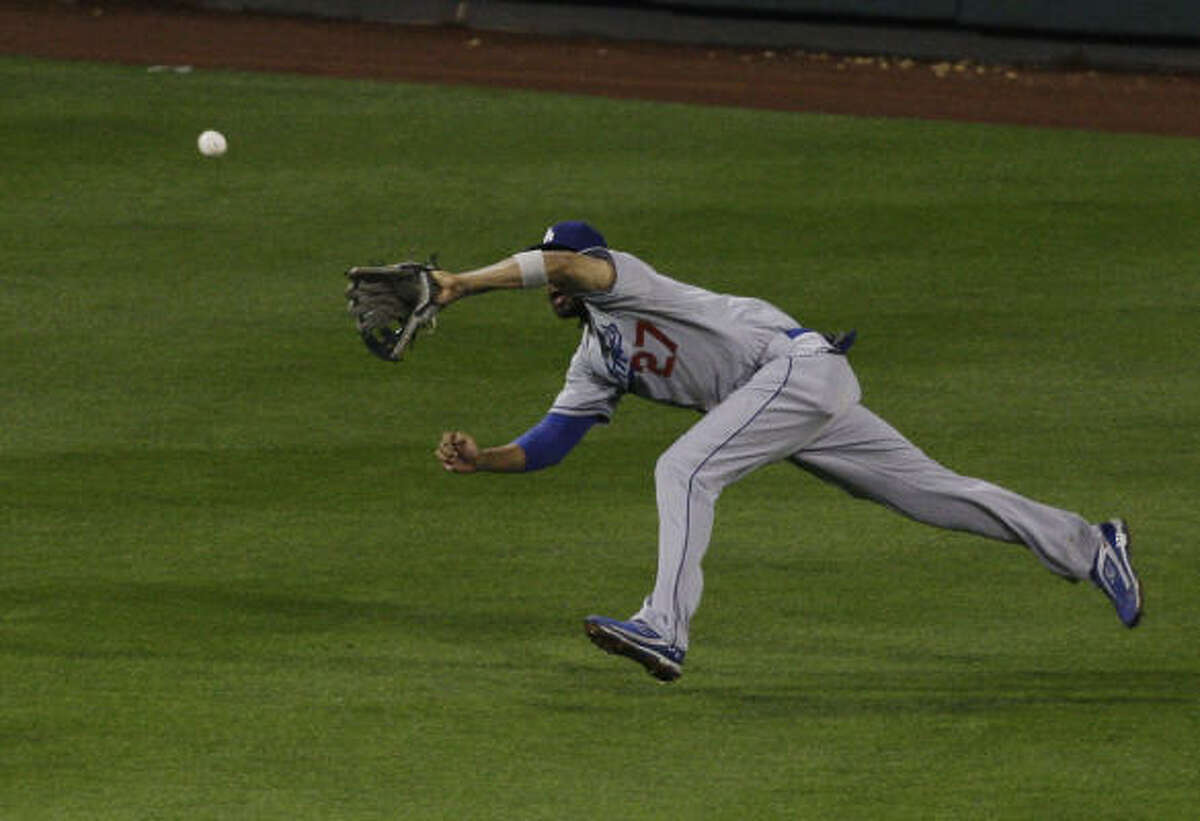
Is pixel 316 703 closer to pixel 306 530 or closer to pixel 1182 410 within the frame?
pixel 306 530

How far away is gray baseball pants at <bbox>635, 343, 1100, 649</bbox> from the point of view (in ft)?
26.0

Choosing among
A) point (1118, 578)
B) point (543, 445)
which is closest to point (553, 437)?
point (543, 445)

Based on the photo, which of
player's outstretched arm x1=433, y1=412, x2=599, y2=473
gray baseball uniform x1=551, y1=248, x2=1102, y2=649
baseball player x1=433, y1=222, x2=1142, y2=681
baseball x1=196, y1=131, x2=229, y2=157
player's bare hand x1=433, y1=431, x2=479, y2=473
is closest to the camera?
baseball player x1=433, y1=222, x2=1142, y2=681

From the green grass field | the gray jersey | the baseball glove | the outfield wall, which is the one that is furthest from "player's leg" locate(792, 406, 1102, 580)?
the outfield wall

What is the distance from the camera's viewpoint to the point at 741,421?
8125 millimetres

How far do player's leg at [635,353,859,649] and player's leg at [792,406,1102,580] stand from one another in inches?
5.4

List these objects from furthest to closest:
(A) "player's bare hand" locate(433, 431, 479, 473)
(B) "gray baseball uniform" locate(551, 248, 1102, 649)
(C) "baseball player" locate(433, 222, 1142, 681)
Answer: (A) "player's bare hand" locate(433, 431, 479, 473), (B) "gray baseball uniform" locate(551, 248, 1102, 649), (C) "baseball player" locate(433, 222, 1142, 681)

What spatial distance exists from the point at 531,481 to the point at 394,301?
A: 10.9ft

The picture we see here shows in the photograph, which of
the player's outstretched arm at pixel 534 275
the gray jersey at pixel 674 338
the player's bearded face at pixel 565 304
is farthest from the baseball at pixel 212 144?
the player's outstretched arm at pixel 534 275

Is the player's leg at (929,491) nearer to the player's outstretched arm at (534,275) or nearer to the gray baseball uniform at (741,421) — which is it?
the gray baseball uniform at (741,421)

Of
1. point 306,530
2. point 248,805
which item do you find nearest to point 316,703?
point 248,805

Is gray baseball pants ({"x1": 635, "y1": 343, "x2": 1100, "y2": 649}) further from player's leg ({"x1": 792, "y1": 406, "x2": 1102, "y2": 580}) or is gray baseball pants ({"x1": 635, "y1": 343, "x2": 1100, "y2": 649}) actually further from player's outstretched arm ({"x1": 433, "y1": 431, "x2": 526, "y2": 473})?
player's outstretched arm ({"x1": 433, "y1": 431, "x2": 526, "y2": 473})

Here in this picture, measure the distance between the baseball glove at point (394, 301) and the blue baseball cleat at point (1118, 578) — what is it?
8.10 ft

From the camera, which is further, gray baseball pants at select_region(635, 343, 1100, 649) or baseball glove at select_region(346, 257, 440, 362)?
gray baseball pants at select_region(635, 343, 1100, 649)
